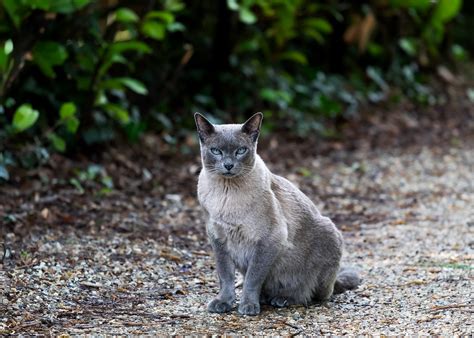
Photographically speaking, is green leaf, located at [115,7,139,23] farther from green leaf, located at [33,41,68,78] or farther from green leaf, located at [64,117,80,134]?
green leaf, located at [64,117,80,134]

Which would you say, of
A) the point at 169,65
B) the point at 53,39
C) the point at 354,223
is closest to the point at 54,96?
the point at 53,39

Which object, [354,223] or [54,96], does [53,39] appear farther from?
[354,223]

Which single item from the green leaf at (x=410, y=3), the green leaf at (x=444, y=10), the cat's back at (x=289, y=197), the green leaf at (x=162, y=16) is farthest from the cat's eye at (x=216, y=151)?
the green leaf at (x=444, y=10)

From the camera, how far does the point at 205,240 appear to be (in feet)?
21.1

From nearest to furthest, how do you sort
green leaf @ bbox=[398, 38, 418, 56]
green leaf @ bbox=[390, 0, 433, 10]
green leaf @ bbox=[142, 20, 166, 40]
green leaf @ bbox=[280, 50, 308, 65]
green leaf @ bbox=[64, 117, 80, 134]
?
green leaf @ bbox=[64, 117, 80, 134]
green leaf @ bbox=[142, 20, 166, 40]
green leaf @ bbox=[280, 50, 308, 65]
green leaf @ bbox=[390, 0, 433, 10]
green leaf @ bbox=[398, 38, 418, 56]

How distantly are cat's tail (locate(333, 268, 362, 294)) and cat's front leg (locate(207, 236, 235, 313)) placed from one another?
766 mm

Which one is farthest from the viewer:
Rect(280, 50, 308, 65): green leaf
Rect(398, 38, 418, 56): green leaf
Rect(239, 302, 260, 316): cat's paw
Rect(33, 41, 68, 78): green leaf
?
Rect(398, 38, 418, 56): green leaf

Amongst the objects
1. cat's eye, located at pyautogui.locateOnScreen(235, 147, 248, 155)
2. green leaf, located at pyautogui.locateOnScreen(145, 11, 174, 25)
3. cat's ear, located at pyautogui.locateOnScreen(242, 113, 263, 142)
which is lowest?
green leaf, located at pyautogui.locateOnScreen(145, 11, 174, 25)

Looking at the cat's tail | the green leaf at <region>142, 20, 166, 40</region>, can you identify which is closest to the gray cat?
the cat's tail

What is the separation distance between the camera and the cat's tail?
17.1 ft

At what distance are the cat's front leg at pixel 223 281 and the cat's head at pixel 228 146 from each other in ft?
1.38

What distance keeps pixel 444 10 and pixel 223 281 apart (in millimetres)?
8054

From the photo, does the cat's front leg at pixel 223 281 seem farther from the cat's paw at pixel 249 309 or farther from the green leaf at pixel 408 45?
the green leaf at pixel 408 45

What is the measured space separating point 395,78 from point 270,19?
286cm
